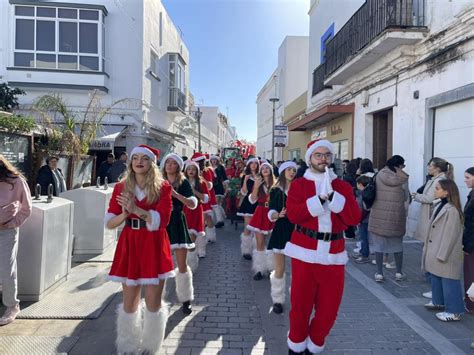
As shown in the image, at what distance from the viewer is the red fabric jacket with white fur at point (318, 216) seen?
10.0ft

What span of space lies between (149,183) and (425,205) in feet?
20.6

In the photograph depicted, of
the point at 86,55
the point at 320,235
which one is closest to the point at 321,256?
the point at 320,235

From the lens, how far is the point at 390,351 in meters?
3.59

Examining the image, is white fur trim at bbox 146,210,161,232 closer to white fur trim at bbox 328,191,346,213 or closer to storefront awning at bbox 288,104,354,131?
white fur trim at bbox 328,191,346,213

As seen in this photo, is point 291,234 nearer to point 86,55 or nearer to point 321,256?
point 321,256

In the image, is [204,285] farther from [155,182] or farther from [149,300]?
[155,182]

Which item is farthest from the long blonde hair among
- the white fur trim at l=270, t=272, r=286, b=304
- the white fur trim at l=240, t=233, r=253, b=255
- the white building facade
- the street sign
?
the white building facade

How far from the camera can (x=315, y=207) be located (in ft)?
9.93

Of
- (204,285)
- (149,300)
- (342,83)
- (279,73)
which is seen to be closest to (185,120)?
(279,73)

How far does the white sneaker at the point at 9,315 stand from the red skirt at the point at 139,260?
1549mm

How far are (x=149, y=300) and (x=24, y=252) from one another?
206 cm

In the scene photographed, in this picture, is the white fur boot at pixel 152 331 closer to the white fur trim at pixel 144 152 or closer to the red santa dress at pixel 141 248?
the red santa dress at pixel 141 248

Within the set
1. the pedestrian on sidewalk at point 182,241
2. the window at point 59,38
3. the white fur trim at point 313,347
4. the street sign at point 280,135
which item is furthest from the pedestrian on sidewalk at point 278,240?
the window at point 59,38

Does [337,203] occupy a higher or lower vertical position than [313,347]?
higher
